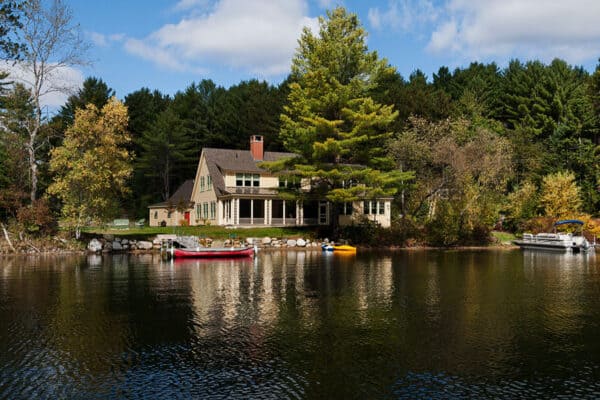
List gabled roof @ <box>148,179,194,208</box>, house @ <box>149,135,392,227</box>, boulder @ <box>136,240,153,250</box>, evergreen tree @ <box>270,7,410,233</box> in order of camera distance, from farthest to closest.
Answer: gabled roof @ <box>148,179,194,208</box> → house @ <box>149,135,392,227</box> → evergreen tree @ <box>270,7,410,233</box> → boulder @ <box>136,240,153,250</box>

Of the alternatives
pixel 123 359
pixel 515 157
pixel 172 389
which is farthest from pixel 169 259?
pixel 515 157

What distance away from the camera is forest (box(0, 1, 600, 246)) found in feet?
128

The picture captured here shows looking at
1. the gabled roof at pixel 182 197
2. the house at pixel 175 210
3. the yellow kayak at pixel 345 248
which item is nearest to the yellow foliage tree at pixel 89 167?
the house at pixel 175 210

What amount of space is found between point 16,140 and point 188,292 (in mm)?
26914

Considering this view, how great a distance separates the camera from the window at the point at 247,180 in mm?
51156

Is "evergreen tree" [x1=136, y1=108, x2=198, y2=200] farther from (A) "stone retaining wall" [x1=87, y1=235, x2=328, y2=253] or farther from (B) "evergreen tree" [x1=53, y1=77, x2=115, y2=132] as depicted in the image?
(A) "stone retaining wall" [x1=87, y1=235, x2=328, y2=253]

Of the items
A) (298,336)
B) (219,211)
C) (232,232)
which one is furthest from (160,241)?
(298,336)

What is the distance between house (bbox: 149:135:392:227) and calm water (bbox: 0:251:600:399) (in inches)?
968

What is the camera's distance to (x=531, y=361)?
1151 cm

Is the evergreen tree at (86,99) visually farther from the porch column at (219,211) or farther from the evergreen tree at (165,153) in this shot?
the porch column at (219,211)

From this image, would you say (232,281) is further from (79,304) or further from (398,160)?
(398,160)

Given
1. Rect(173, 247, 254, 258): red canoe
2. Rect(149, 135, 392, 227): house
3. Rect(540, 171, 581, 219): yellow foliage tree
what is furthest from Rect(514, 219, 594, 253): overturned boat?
Rect(173, 247, 254, 258): red canoe

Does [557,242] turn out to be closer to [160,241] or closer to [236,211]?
[236,211]

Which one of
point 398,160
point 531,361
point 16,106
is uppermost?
point 16,106
